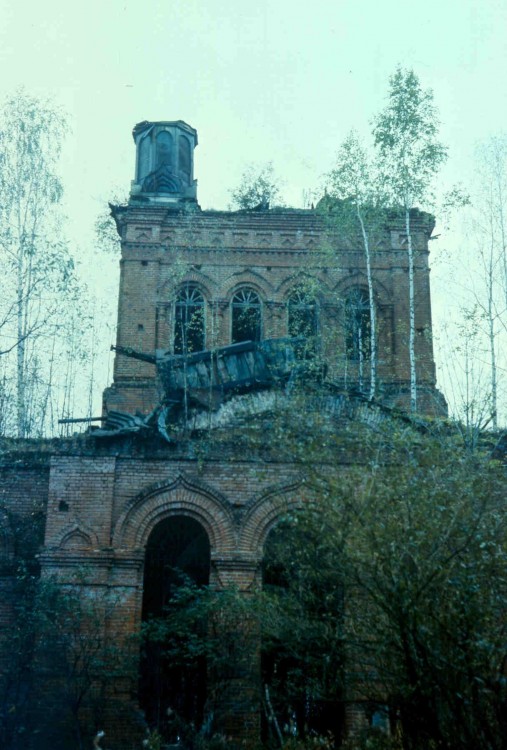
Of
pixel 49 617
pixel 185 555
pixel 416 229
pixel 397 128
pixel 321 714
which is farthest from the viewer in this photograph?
pixel 416 229

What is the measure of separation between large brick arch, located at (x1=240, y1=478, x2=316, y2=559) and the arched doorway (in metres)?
1.04

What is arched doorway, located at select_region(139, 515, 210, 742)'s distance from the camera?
12930mm

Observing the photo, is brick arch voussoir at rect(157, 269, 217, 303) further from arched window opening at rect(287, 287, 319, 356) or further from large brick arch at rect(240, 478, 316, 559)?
large brick arch at rect(240, 478, 316, 559)

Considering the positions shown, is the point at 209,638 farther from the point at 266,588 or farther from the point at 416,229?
the point at 416,229

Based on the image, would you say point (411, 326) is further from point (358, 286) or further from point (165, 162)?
point (165, 162)

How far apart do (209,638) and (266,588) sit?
1364 millimetres

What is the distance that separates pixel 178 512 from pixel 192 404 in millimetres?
2167

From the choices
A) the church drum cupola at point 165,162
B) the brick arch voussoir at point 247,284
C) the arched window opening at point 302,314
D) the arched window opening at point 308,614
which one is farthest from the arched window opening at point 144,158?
the arched window opening at point 308,614

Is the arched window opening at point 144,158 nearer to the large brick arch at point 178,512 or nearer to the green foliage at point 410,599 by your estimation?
the large brick arch at point 178,512

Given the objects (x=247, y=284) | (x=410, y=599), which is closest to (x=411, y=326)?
(x=247, y=284)

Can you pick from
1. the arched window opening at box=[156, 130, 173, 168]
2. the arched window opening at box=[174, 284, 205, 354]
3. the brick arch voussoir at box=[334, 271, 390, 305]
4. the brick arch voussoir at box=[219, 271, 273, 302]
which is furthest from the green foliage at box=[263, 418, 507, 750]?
the arched window opening at box=[156, 130, 173, 168]

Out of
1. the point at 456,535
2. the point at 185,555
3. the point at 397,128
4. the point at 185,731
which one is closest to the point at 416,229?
the point at 397,128

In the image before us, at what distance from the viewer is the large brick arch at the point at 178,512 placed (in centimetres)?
1370

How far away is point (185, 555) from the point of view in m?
14.9
